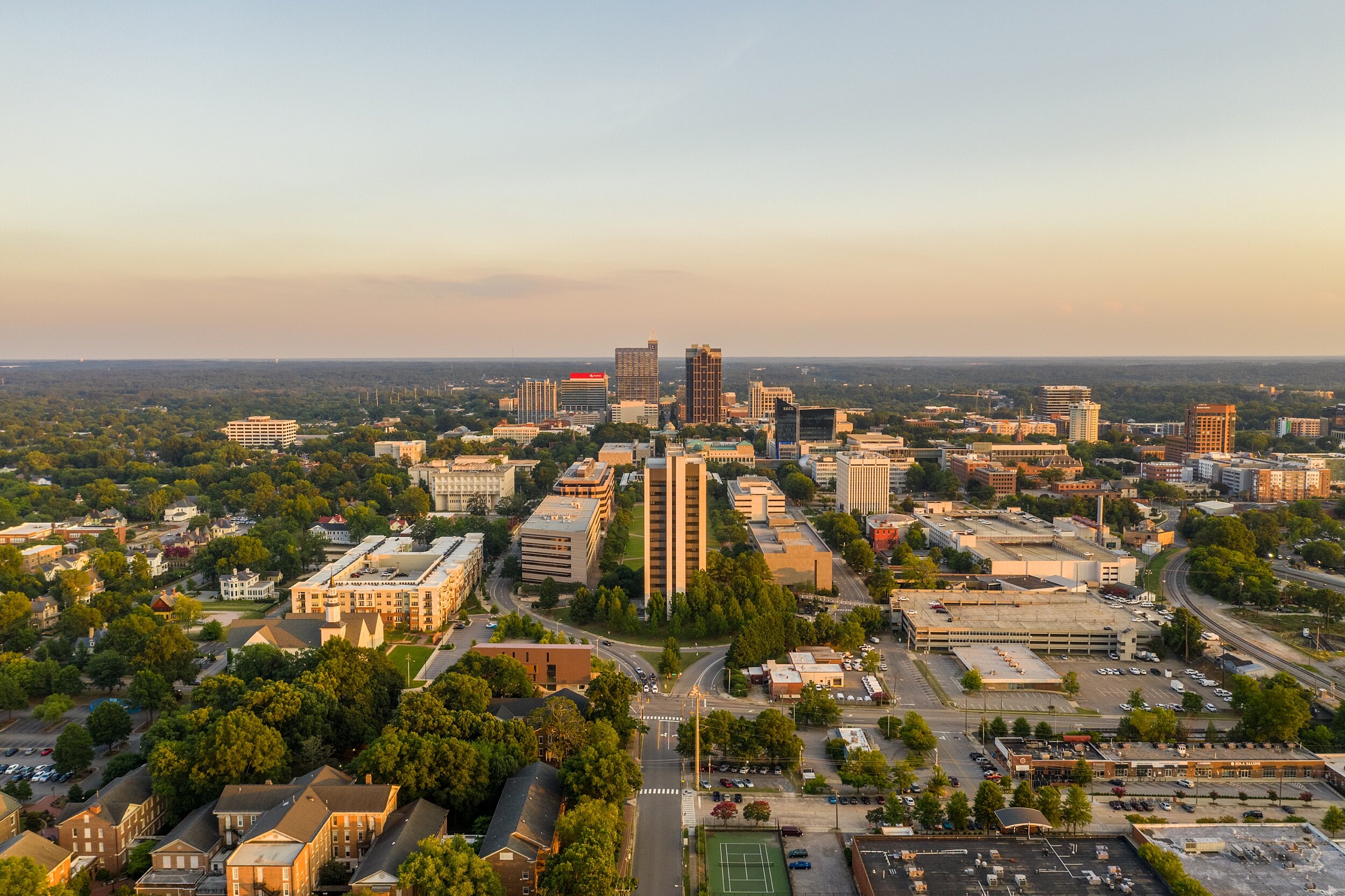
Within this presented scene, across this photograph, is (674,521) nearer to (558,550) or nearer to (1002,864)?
(558,550)

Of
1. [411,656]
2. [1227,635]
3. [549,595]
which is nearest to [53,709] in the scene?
[411,656]

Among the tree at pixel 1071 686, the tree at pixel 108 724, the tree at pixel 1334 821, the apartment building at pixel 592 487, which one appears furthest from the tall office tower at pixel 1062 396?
the tree at pixel 108 724

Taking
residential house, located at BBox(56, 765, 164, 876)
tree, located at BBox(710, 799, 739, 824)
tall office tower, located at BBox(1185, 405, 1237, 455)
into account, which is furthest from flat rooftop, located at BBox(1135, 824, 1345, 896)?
tall office tower, located at BBox(1185, 405, 1237, 455)

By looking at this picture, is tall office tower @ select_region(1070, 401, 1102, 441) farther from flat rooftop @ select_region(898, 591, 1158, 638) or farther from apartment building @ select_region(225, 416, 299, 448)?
apartment building @ select_region(225, 416, 299, 448)

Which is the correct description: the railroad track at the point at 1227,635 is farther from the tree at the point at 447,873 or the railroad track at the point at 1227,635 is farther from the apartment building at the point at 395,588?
the apartment building at the point at 395,588

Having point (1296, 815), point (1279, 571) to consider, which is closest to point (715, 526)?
point (1279, 571)
